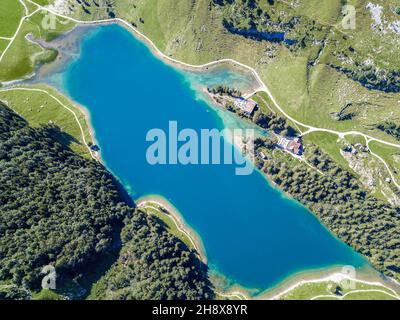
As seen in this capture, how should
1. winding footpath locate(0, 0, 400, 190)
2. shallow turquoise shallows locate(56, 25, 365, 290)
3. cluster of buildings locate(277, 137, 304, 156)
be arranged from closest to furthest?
shallow turquoise shallows locate(56, 25, 365, 290) < cluster of buildings locate(277, 137, 304, 156) < winding footpath locate(0, 0, 400, 190)

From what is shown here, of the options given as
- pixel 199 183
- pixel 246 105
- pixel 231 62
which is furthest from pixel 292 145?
pixel 231 62

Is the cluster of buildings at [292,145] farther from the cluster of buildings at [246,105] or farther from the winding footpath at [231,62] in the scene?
the cluster of buildings at [246,105]

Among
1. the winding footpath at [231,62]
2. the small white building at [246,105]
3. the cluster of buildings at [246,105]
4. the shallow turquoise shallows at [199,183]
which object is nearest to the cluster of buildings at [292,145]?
the winding footpath at [231,62]

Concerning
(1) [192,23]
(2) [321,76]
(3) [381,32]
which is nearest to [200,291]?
(2) [321,76]

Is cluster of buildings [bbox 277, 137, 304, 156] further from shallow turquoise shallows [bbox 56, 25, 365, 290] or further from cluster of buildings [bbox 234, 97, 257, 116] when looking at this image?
cluster of buildings [bbox 234, 97, 257, 116]

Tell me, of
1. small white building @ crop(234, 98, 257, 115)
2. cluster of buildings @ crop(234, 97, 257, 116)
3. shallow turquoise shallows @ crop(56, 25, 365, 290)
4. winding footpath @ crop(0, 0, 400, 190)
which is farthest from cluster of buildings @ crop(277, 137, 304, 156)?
small white building @ crop(234, 98, 257, 115)

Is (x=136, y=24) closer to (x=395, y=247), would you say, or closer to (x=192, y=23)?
(x=192, y=23)

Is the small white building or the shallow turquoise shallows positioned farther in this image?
the small white building
